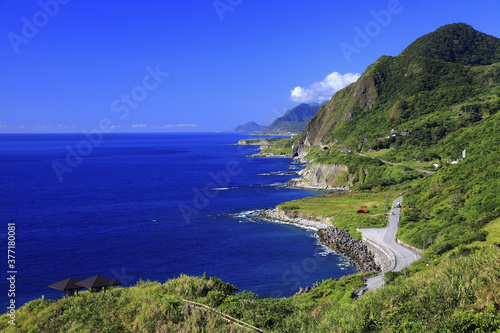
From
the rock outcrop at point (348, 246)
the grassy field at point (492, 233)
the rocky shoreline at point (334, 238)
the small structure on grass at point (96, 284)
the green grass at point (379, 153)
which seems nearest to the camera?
the small structure on grass at point (96, 284)

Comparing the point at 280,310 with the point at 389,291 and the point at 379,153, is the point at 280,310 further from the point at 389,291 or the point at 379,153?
the point at 379,153

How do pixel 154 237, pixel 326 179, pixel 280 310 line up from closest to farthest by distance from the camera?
1. pixel 280 310
2. pixel 154 237
3. pixel 326 179

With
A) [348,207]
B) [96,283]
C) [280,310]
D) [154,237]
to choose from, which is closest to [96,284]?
[96,283]

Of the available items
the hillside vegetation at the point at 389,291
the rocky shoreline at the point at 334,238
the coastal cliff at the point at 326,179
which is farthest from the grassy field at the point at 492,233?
the coastal cliff at the point at 326,179

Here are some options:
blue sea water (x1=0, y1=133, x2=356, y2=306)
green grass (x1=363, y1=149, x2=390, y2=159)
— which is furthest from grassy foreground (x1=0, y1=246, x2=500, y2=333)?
green grass (x1=363, y1=149, x2=390, y2=159)

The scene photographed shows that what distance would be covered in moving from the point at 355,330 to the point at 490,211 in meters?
50.1

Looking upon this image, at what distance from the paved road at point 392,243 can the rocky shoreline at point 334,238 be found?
317 centimetres

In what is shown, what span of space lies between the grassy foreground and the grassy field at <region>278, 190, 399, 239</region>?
50.5 m

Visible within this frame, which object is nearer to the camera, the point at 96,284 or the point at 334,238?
the point at 96,284

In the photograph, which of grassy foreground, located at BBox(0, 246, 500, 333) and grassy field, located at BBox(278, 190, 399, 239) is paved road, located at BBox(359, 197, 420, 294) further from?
grassy foreground, located at BBox(0, 246, 500, 333)

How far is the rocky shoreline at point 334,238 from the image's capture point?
63684mm

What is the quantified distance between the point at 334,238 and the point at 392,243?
13198 mm

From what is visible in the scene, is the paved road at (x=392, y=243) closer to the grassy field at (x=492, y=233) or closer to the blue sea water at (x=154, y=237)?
the blue sea water at (x=154, y=237)

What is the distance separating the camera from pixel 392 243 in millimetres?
66375
